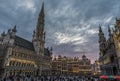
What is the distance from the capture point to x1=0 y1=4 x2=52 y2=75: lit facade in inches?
1808

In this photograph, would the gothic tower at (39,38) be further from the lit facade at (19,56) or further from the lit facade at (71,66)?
the lit facade at (71,66)

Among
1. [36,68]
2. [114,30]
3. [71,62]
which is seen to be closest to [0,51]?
[36,68]

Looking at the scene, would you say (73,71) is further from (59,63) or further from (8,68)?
(8,68)

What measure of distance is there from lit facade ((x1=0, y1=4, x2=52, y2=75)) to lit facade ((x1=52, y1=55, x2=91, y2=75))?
2452 centimetres

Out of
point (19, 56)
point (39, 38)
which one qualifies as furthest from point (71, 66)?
point (19, 56)

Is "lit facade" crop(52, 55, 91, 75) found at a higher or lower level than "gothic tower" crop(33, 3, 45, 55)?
lower

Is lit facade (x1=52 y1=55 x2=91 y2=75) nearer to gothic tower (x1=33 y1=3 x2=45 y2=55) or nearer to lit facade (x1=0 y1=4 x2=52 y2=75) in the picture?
lit facade (x1=0 y1=4 x2=52 y2=75)

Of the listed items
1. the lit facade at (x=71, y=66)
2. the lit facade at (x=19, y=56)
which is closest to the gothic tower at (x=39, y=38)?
the lit facade at (x=19, y=56)

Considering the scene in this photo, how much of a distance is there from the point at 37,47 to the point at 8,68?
26184mm

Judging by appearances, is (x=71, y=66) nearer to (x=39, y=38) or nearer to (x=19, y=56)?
(x=39, y=38)

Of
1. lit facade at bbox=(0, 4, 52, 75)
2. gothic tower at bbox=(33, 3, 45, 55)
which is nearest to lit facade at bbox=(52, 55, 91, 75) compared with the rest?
lit facade at bbox=(0, 4, 52, 75)

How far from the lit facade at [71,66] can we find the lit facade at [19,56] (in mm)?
24524

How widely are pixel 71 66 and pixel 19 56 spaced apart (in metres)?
59.9

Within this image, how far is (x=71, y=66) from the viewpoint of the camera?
101 m
